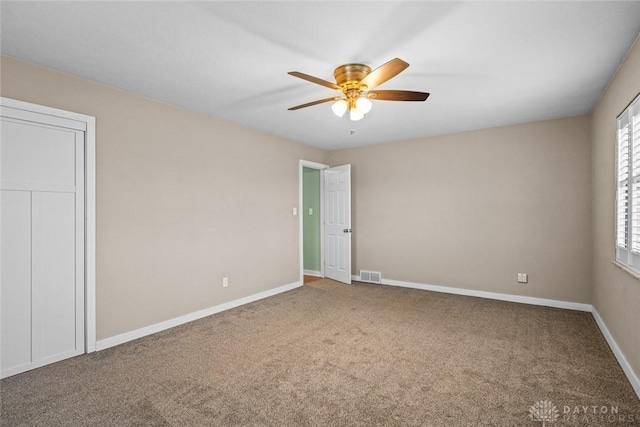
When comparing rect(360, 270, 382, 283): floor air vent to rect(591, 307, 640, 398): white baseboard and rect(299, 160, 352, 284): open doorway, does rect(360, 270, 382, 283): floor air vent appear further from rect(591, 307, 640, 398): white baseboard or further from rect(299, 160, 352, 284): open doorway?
rect(591, 307, 640, 398): white baseboard

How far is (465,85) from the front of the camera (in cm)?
317

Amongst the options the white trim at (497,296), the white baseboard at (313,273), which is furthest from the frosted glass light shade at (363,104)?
the white baseboard at (313,273)

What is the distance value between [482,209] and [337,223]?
2351 millimetres

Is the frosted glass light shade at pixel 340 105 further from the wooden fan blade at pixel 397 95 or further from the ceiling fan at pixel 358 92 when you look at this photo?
the wooden fan blade at pixel 397 95

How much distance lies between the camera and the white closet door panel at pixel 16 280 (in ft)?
8.38

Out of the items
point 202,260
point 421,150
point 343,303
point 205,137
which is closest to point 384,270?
point 343,303

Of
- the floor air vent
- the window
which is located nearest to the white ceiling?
the window

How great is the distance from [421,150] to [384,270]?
211 centimetres

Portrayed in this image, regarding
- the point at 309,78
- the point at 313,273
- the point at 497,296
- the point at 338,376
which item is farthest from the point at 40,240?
the point at 497,296

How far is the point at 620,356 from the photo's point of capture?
2686mm

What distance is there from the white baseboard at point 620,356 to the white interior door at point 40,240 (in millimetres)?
4372

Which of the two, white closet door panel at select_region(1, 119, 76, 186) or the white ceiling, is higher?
the white ceiling

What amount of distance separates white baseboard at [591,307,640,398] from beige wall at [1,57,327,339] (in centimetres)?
392

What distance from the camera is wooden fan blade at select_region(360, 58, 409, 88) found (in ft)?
6.94
